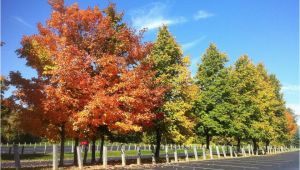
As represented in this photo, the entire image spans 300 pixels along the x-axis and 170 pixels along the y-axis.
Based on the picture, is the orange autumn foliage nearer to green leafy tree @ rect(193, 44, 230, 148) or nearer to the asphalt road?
the asphalt road

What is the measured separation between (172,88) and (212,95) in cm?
1156

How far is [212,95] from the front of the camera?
4078 centimetres

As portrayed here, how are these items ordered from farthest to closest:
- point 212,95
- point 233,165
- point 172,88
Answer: point 212,95, point 172,88, point 233,165

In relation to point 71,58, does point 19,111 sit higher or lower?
lower

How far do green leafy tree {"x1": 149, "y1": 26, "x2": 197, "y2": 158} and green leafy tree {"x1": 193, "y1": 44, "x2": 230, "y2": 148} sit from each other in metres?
7.51

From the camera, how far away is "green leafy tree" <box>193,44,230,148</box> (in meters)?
40.2

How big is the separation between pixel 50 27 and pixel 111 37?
3.99 metres

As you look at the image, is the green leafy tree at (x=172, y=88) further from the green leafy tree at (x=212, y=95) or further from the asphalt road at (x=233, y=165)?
the green leafy tree at (x=212, y=95)

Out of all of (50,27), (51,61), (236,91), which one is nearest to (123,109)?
(51,61)

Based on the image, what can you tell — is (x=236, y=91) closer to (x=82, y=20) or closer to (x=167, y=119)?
(x=167, y=119)

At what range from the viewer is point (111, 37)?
23688mm

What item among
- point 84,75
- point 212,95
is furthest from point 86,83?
point 212,95

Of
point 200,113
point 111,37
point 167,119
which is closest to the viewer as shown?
point 111,37

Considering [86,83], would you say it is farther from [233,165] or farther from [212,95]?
[212,95]
